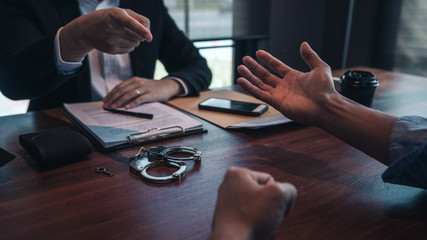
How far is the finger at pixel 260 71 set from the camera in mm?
937

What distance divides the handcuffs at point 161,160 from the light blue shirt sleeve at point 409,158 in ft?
1.27

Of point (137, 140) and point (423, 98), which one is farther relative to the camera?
point (423, 98)

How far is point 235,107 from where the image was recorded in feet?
3.67

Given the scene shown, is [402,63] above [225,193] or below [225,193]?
below

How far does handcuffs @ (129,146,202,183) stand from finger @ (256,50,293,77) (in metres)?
0.33

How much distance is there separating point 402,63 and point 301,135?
2788 mm

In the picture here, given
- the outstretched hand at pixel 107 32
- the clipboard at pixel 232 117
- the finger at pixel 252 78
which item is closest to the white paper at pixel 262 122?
the clipboard at pixel 232 117

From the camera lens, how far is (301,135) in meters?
0.95

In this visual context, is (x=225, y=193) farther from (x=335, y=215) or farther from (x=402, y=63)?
(x=402, y=63)

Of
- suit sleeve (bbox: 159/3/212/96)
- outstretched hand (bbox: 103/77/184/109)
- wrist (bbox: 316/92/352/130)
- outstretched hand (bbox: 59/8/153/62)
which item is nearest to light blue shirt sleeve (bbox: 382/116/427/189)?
wrist (bbox: 316/92/352/130)

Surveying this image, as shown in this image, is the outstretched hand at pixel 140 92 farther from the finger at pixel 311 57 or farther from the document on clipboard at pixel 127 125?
the finger at pixel 311 57

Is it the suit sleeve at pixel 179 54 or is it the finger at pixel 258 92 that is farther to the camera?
the suit sleeve at pixel 179 54

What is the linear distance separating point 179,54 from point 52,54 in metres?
0.72

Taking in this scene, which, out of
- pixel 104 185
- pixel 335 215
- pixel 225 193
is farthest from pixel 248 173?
pixel 104 185
